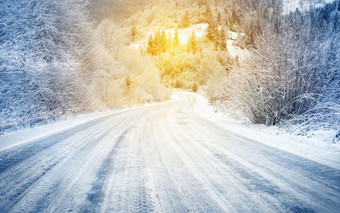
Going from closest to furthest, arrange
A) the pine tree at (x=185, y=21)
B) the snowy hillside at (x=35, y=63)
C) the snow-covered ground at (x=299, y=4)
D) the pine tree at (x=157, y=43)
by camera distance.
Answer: the snow-covered ground at (x=299, y=4) → the snowy hillside at (x=35, y=63) → the pine tree at (x=157, y=43) → the pine tree at (x=185, y=21)

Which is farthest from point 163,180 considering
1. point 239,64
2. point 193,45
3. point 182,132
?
point 193,45

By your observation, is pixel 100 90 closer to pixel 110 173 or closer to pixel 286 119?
pixel 286 119

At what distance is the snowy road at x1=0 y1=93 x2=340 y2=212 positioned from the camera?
263 centimetres

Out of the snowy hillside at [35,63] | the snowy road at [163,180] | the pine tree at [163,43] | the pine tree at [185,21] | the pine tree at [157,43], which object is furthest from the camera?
the pine tree at [185,21]

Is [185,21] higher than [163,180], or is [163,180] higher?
[185,21]

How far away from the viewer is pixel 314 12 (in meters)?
7.72

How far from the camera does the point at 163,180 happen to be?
344cm

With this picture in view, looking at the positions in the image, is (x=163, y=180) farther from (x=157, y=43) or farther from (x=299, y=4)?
(x=157, y=43)

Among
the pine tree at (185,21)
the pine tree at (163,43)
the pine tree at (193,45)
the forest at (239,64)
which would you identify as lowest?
the forest at (239,64)

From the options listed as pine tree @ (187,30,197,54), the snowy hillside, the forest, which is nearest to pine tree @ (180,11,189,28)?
pine tree @ (187,30,197,54)

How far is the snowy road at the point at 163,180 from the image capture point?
2630 millimetres

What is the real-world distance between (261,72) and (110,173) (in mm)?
7596

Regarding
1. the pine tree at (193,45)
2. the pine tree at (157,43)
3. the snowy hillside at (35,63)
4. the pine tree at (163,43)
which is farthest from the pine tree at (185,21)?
the snowy hillside at (35,63)

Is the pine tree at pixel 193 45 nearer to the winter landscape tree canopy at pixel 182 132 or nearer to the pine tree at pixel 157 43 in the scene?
the pine tree at pixel 157 43
